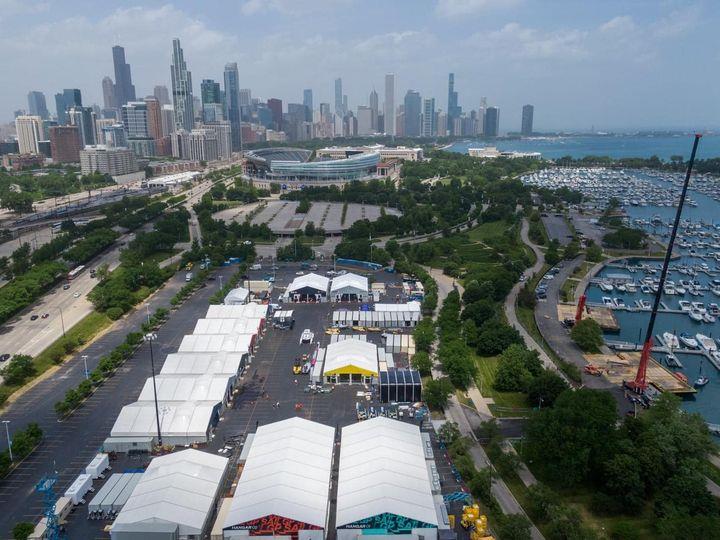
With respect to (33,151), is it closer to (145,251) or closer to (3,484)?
(145,251)

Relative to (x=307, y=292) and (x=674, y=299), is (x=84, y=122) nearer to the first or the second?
(x=307, y=292)

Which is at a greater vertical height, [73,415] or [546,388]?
[546,388]

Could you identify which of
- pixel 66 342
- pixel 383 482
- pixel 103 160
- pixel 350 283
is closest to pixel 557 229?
pixel 350 283

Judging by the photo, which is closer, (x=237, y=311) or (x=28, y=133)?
(x=237, y=311)

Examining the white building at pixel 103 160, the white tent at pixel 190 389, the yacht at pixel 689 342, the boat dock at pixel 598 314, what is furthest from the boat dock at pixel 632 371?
the white building at pixel 103 160

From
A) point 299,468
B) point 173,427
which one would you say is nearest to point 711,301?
point 299,468

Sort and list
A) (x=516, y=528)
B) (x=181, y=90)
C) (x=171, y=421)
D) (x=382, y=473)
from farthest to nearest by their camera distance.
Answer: (x=181, y=90)
(x=171, y=421)
(x=382, y=473)
(x=516, y=528)
